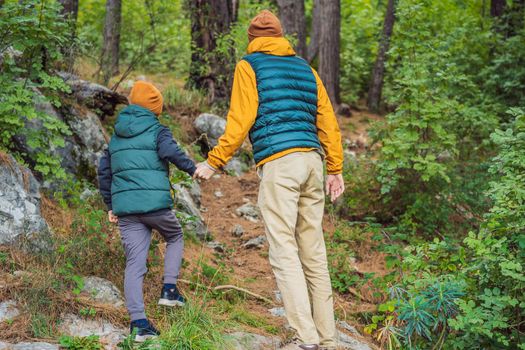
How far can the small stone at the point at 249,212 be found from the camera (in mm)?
7406

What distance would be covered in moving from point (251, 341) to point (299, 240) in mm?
783

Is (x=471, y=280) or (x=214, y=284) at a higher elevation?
(x=471, y=280)

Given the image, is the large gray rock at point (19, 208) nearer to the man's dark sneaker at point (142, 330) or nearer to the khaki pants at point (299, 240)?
the man's dark sneaker at point (142, 330)

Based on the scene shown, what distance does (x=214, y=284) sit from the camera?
492 cm

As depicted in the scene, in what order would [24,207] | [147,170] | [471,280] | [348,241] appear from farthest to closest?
[348,241] → [24,207] → [471,280] → [147,170]

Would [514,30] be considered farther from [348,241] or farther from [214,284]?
[214,284]

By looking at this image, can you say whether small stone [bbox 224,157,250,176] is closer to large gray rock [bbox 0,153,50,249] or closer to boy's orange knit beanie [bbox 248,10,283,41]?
large gray rock [bbox 0,153,50,249]

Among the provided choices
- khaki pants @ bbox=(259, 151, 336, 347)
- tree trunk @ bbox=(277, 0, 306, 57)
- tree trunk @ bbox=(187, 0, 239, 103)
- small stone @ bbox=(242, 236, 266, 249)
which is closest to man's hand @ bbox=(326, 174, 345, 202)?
khaki pants @ bbox=(259, 151, 336, 347)

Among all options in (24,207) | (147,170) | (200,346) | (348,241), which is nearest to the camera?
(200,346)

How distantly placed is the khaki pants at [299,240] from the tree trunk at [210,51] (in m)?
5.79

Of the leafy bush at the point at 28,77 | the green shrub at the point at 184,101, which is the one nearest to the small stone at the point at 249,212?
the green shrub at the point at 184,101

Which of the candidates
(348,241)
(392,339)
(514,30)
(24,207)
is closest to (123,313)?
(24,207)

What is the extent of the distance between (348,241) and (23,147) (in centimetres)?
376

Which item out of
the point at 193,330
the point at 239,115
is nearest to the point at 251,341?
the point at 193,330
